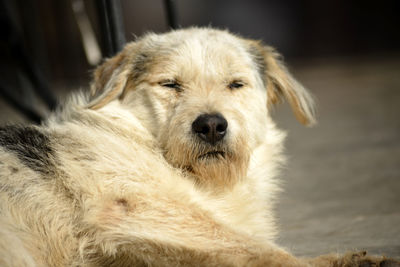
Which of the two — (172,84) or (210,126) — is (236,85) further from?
(210,126)

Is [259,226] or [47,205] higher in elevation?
[47,205]

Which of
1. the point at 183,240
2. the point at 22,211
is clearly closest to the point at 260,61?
the point at 183,240

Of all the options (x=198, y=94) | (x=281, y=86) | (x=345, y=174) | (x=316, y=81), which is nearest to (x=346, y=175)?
(x=345, y=174)

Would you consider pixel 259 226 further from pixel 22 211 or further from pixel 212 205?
pixel 22 211

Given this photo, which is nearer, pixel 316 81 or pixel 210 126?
pixel 210 126

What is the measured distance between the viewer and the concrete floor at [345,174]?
3.85 meters

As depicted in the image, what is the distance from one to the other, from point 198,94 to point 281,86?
0.83 metres

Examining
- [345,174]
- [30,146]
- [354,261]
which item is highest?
[30,146]

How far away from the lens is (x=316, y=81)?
43.3 feet

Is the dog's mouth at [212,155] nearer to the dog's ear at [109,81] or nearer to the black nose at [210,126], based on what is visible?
the black nose at [210,126]

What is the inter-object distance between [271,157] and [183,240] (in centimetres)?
128

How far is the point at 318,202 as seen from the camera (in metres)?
5.10

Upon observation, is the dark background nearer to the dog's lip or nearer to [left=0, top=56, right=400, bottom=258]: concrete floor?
[left=0, top=56, right=400, bottom=258]: concrete floor

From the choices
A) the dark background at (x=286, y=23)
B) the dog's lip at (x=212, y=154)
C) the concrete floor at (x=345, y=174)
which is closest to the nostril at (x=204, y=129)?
the dog's lip at (x=212, y=154)
